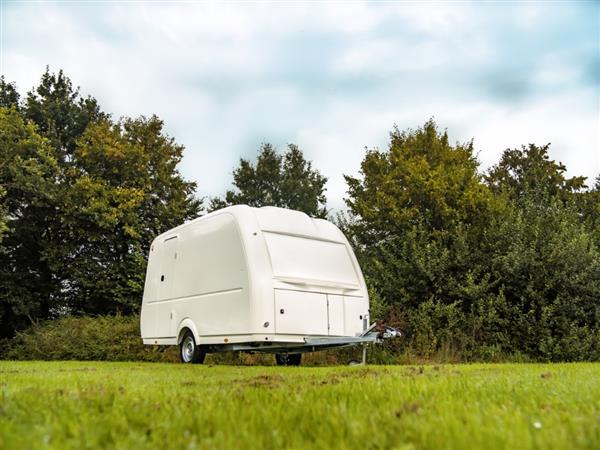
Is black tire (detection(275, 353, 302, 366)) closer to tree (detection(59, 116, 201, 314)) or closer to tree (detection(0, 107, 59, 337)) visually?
tree (detection(59, 116, 201, 314))

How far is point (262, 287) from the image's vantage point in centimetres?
996

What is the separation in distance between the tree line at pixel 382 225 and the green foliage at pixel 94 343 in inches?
158

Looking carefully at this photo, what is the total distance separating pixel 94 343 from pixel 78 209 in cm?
871

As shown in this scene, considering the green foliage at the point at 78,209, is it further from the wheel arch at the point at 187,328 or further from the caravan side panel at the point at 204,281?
the wheel arch at the point at 187,328

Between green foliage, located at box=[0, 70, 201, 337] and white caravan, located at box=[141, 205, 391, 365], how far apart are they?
438 inches

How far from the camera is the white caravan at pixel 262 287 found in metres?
10.1

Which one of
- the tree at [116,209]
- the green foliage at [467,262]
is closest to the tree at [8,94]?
the tree at [116,209]

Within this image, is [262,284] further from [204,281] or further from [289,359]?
[289,359]

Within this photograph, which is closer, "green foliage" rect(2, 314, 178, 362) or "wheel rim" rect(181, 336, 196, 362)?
"wheel rim" rect(181, 336, 196, 362)

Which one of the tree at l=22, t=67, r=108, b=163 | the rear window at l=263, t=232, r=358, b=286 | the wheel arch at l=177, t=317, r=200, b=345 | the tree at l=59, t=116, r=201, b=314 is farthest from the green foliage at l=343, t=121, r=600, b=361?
the tree at l=22, t=67, r=108, b=163

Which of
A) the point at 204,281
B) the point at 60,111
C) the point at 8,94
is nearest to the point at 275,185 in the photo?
→ the point at 60,111

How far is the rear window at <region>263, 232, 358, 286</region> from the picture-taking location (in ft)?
34.3

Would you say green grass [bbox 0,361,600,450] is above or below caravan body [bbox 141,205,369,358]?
below

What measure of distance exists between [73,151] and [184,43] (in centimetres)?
1754
